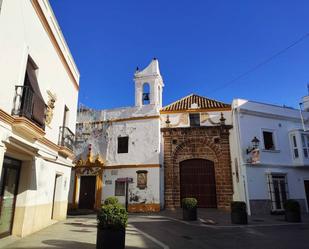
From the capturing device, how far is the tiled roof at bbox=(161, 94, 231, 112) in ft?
59.5

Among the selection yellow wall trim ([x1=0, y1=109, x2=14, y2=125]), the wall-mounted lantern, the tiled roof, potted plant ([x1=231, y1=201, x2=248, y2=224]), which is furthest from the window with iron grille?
yellow wall trim ([x1=0, y1=109, x2=14, y2=125])

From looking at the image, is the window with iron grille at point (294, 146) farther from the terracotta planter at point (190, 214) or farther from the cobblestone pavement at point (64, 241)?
the cobblestone pavement at point (64, 241)

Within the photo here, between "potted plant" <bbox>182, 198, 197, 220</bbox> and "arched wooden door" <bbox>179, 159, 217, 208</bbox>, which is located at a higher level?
"arched wooden door" <bbox>179, 159, 217, 208</bbox>

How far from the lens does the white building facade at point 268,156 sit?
1558cm

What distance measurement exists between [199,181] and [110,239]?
12170 mm

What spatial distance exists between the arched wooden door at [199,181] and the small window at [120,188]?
152 inches

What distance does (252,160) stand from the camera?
15.5m

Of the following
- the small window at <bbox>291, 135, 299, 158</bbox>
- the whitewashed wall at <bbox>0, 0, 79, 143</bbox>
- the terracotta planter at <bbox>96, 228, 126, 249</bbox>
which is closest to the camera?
the terracotta planter at <bbox>96, 228, 126, 249</bbox>

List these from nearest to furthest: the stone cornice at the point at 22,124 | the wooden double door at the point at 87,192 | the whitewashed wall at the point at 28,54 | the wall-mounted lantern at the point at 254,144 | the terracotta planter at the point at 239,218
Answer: the stone cornice at the point at 22,124, the whitewashed wall at the point at 28,54, the terracotta planter at the point at 239,218, the wall-mounted lantern at the point at 254,144, the wooden double door at the point at 87,192

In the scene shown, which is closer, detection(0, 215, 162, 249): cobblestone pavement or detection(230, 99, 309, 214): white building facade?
detection(0, 215, 162, 249): cobblestone pavement

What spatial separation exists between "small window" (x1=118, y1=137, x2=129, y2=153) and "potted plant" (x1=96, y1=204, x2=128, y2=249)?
39.5ft

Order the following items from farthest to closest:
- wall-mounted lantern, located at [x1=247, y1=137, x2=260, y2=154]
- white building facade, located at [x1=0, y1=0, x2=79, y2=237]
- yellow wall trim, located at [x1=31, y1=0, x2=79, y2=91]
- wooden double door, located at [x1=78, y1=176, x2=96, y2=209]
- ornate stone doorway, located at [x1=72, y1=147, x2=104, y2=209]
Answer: wooden double door, located at [x1=78, y1=176, x2=96, y2=209] < ornate stone doorway, located at [x1=72, y1=147, x2=104, y2=209] < wall-mounted lantern, located at [x1=247, y1=137, x2=260, y2=154] < yellow wall trim, located at [x1=31, y1=0, x2=79, y2=91] < white building facade, located at [x1=0, y1=0, x2=79, y2=237]

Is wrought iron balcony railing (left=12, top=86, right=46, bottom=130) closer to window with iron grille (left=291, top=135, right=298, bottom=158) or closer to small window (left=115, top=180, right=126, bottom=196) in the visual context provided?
small window (left=115, top=180, right=126, bottom=196)

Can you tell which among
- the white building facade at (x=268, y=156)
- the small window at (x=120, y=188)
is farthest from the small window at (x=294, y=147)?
the small window at (x=120, y=188)
